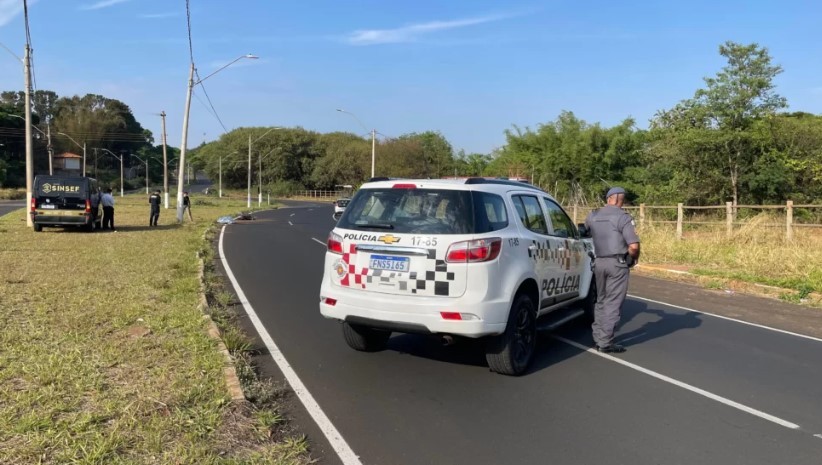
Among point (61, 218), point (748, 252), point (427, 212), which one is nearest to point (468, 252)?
point (427, 212)

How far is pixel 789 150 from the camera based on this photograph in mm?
29312

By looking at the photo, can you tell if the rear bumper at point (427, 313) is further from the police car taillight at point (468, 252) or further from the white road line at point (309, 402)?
the white road line at point (309, 402)

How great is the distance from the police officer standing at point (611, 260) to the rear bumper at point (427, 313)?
1805 mm

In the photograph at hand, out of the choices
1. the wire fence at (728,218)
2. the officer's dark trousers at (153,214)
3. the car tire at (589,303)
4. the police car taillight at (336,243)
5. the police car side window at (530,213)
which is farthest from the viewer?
the officer's dark trousers at (153,214)

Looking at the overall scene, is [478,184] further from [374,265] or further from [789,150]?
[789,150]

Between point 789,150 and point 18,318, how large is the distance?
3212cm

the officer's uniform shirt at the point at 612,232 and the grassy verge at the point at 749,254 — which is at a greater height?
the officer's uniform shirt at the point at 612,232

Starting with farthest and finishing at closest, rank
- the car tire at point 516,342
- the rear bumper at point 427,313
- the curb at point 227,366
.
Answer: the car tire at point 516,342 < the rear bumper at point 427,313 < the curb at point 227,366

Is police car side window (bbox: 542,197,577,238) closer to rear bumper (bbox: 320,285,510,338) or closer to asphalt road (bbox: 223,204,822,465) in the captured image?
asphalt road (bbox: 223,204,822,465)

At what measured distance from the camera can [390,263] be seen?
5586mm

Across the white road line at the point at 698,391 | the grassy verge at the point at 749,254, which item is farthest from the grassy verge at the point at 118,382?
the grassy verge at the point at 749,254

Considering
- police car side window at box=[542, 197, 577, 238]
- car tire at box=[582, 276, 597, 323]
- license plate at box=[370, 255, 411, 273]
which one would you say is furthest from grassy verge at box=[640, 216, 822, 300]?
license plate at box=[370, 255, 411, 273]

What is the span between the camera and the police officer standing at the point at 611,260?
6676 mm

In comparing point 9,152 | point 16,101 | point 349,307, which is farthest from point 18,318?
point 16,101
